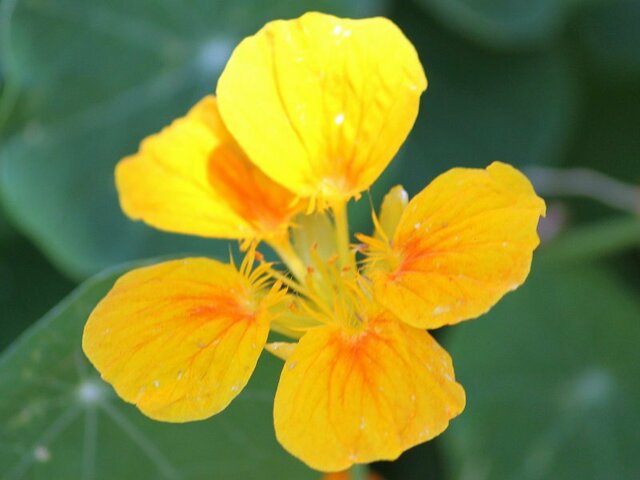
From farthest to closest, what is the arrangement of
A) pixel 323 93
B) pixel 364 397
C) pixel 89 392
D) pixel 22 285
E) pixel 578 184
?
1. pixel 578 184
2. pixel 22 285
3. pixel 89 392
4. pixel 323 93
5. pixel 364 397

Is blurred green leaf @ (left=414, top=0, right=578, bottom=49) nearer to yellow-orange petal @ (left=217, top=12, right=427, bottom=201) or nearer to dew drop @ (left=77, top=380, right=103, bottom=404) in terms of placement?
yellow-orange petal @ (left=217, top=12, right=427, bottom=201)


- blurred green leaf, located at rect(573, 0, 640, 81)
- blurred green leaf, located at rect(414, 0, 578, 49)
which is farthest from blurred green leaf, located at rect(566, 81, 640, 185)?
blurred green leaf, located at rect(414, 0, 578, 49)

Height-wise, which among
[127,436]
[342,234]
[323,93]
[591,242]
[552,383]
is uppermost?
[323,93]

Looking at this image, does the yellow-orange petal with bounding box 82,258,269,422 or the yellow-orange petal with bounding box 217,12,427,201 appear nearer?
the yellow-orange petal with bounding box 82,258,269,422

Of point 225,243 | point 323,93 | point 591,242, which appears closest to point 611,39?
point 591,242

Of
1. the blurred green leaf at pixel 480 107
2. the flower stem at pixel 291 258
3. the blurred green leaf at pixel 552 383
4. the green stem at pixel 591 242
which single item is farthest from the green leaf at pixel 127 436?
the blurred green leaf at pixel 480 107

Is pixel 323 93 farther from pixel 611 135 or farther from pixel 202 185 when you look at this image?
pixel 611 135

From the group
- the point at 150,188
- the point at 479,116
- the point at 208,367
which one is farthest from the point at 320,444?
the point at 479,116
